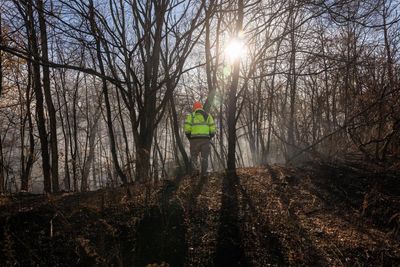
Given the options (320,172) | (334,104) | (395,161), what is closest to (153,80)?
(320,172)

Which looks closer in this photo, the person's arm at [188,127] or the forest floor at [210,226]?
the forest floor at [210,226]

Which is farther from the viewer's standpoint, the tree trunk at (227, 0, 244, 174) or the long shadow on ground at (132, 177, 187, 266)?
the tree trunk at (227, 0, 244, 174)

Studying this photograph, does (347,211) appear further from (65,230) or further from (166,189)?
(65,230)

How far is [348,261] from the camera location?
120 inches

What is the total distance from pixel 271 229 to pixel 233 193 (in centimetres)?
121

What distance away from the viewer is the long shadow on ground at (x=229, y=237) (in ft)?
10.0

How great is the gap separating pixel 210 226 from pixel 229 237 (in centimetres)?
31

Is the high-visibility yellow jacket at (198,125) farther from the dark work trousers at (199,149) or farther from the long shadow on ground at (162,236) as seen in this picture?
the long shadow on ground at (162,236)

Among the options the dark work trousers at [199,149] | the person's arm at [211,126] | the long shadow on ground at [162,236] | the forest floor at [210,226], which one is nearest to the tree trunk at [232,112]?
the dark work trousers at [199,149]

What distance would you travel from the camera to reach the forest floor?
9.96ft

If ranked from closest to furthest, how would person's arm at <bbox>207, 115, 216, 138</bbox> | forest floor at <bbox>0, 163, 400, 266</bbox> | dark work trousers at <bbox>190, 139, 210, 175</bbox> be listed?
forest floor at <bbox>0, 163, 400, 266</bbox> → dark work trousers at <bbox>190, 139, 210, 175</bbox> → person's arm at <bbox>207, 115, 216, 138</bbox>

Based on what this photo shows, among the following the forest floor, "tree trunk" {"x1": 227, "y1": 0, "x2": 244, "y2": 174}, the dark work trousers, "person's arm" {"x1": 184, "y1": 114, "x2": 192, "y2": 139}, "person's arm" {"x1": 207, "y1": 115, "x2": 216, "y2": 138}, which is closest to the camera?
the forest floor

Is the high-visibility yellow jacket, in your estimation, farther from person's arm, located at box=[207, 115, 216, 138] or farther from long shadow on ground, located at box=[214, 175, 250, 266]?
long shadow on ground, located at box=[214, 175, 250, 266]

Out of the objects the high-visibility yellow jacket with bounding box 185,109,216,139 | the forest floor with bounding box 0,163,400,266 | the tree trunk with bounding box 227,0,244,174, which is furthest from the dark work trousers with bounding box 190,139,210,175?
the forest floor with bounding box 0,163,400,266
